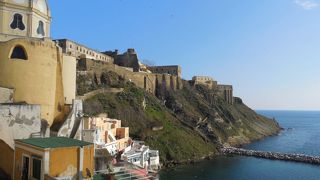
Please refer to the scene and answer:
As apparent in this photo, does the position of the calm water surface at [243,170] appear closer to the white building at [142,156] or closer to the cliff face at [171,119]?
the white building at [142,156]

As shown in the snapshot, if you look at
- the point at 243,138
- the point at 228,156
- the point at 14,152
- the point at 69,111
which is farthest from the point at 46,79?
the point at 243,138

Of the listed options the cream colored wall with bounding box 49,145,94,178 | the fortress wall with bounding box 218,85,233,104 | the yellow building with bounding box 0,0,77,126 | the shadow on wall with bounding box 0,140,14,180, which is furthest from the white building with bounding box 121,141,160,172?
the fortress wall with bounding box 218,85,233,104

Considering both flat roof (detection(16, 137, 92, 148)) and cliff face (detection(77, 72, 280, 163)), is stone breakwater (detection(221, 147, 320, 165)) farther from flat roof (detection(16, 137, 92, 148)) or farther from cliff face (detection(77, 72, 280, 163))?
flat roof (detection(16, 137, 92, 148))

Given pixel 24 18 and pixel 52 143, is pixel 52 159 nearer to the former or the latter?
pixel 52 143

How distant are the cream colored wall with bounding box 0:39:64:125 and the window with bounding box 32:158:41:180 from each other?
23.2 ft

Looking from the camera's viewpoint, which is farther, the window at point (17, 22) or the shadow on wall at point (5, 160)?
the window at point (17, 22)

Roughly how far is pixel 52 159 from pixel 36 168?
1.02 meters

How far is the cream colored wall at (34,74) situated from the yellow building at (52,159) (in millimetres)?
5974

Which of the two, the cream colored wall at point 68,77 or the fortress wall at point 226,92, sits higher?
the fortress wall at point 226,92

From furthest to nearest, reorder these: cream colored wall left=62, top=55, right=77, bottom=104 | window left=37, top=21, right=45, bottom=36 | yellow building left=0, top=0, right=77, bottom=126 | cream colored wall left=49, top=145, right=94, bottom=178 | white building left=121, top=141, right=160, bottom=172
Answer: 1. white building left=121, top=141, right=160, bottom=172
2. window left=37, top=21, right=45, bottom=36
3. cream colored wall left=62, top=55, right=77, bottom=104
4. yellow building left=0, top=0, right=77, bottom=126
5. cream colored wall left=49, top=145, right=94, bottom=178

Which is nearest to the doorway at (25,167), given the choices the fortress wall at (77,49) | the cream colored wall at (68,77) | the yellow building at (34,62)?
the yellow building at (34,62)

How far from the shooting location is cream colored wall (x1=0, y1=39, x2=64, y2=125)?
22.8 meters

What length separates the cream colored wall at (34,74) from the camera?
2277 centimetres

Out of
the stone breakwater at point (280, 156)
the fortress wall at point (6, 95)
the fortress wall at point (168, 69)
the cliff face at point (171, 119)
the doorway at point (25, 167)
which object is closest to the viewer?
the doorway at point (25, 167)
